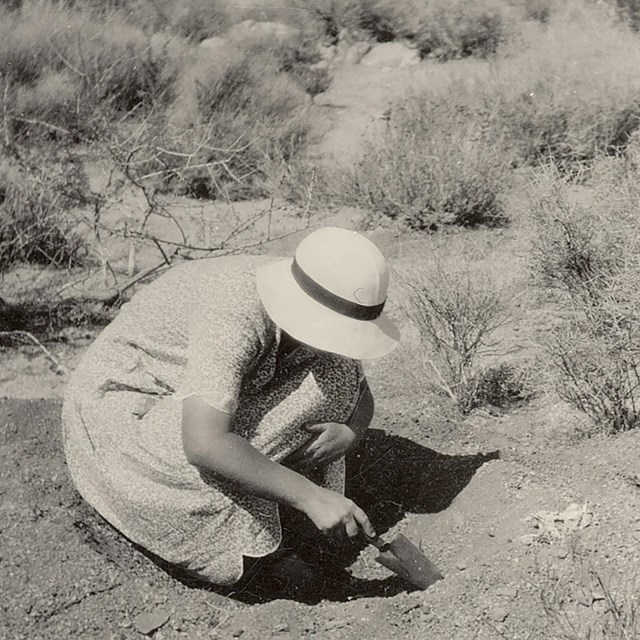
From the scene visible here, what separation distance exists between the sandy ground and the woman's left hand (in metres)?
0.42

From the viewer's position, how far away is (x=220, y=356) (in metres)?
2.30

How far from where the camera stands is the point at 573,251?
4598 mm

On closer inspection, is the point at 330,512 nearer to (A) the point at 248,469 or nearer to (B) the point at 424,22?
(A) the point at 248,469

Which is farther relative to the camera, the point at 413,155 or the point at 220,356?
the point at 413,155

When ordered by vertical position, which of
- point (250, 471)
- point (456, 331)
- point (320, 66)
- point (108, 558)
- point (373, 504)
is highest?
point (250, 471)

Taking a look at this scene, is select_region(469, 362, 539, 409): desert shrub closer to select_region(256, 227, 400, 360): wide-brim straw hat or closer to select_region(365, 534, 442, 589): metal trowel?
select_region(365, 534, 442, 589): metal trowel

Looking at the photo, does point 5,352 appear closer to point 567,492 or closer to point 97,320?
point 97,320

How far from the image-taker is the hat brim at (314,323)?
232 centimetres

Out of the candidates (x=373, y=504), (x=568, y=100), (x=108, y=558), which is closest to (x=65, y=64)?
(x=568, y=100)

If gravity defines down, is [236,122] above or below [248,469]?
below

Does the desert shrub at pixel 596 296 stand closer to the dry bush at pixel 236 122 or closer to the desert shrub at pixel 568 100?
the desert shrub at pixel 568 100

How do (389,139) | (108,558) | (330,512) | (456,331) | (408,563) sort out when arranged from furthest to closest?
(389,139), (456,331), (108,558), (408,563), (330,512)

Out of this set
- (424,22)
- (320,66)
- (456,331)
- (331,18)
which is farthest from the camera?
(331,18)

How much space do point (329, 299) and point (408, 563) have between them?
2.80ft
